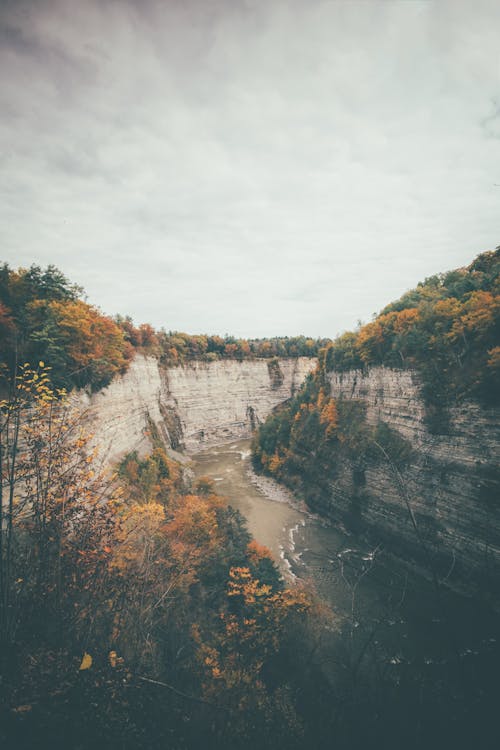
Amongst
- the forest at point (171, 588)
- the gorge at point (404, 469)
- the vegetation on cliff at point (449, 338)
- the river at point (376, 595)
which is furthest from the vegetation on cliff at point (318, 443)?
the vegetation on cliff at point (449, 338)

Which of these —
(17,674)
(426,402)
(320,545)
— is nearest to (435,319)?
(426,402)

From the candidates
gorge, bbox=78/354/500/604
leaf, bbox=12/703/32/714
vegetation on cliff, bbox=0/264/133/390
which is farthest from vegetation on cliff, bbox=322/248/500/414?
vegetation on cliff, bbox=0/264/133/390

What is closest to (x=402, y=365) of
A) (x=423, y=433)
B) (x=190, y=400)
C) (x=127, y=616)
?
(x=423, y=433)

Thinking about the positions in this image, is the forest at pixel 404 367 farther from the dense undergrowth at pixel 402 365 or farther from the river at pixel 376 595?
the river at pixel 376 595

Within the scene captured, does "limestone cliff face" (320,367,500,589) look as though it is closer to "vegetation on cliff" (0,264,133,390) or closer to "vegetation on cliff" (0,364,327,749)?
"vegetation on cliff" (0,364,327,749)

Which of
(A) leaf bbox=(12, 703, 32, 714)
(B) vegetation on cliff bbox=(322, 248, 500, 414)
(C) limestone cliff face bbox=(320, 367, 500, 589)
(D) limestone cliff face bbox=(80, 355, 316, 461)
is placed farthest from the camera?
(D) limestone cliff face bbox=(80, 355, 316, 461)

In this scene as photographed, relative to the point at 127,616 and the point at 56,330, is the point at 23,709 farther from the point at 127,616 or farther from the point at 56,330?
the point at 56,330
